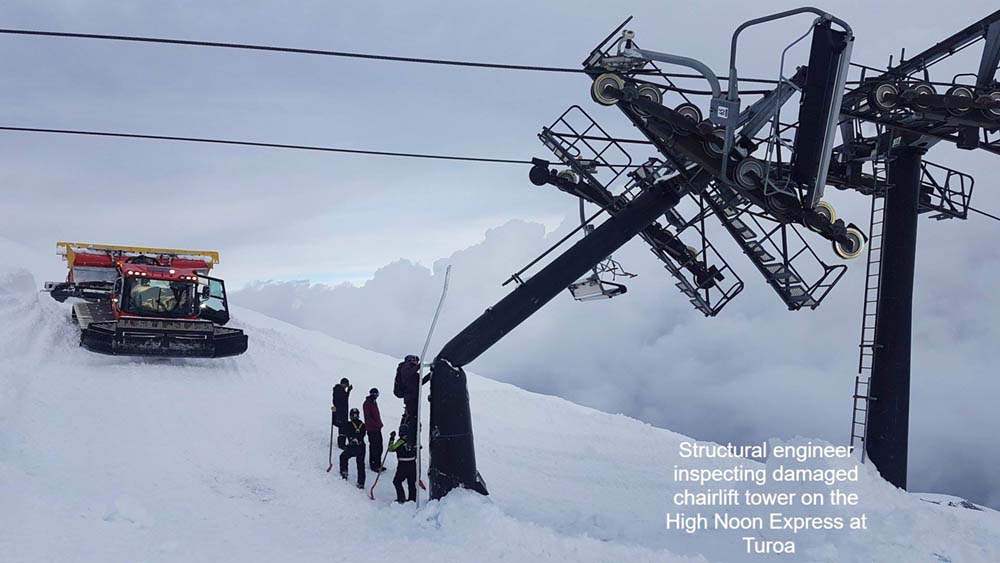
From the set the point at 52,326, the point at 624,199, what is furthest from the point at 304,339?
the point at 624,199

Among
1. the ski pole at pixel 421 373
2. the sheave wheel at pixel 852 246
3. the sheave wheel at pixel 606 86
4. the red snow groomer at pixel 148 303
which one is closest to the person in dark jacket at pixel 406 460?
the ski pole at pixel 421 373

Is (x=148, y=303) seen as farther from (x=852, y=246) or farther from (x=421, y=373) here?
(x=852, y=246)

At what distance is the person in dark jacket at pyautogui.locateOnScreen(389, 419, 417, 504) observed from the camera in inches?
467

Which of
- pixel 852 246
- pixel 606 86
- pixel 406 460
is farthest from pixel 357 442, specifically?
pixel 852 246

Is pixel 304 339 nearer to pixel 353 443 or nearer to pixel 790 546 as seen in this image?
pixel 353 443

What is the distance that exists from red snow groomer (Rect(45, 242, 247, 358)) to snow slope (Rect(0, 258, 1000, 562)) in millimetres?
647

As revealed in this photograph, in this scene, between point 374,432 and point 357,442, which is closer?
point 357,442

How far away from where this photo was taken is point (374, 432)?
1349 cm

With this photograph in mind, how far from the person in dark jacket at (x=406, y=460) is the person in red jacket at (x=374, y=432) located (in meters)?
1.17

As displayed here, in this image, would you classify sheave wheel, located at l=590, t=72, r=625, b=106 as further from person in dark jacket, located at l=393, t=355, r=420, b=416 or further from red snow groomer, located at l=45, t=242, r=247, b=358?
red snow groomer, located at l=45, t=242, r=247, b=358

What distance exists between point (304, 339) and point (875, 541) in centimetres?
2077

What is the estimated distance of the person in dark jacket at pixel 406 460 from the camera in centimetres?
1187

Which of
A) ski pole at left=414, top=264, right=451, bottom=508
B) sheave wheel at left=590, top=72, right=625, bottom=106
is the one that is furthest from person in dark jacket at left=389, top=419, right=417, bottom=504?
sheave wheel at left=590, top=72, right=625, bottom=106

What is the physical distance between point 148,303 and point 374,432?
417 inches
